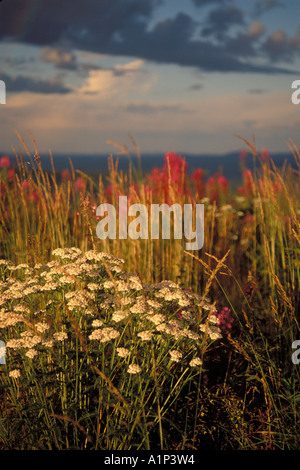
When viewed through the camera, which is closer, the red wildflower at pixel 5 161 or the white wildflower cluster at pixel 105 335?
the white wildflower cluster at pixel 105 335

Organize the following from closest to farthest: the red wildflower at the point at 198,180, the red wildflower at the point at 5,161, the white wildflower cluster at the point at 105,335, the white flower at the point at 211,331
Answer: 1. the white wildflower cluster at the point at 105,335
2. the white flower at the point at 211,331
3. the red wildflower at the point at 5,161
4. the red wildflower at the point at 198,180

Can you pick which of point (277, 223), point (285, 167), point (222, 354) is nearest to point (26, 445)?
point (222, 354)

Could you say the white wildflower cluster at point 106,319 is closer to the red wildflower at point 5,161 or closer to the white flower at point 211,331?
the white flower at point 211,331

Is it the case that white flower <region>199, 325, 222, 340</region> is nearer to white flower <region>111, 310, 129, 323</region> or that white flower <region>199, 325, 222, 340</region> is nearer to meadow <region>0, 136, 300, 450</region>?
meadow <region>0, 136, 300, 450</region>

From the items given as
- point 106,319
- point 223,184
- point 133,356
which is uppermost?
point 223,184

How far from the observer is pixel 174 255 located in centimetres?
370

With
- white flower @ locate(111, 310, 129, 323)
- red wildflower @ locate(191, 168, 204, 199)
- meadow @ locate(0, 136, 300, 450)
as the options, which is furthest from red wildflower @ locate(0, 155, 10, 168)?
white flower @ locate(111, 310, 129, 323)

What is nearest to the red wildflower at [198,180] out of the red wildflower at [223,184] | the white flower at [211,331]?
the red wildflower at [223,184]

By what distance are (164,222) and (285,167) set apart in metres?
1.20

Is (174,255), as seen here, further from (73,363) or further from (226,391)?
(73,363)

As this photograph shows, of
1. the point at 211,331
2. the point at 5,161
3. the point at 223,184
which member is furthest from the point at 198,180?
the point at 211,331

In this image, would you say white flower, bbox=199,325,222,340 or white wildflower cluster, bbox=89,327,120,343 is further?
white flower, bbox=199,325,222,340

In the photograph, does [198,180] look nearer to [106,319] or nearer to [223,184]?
[223,184]

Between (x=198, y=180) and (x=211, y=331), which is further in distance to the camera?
(x=198, y=180)
